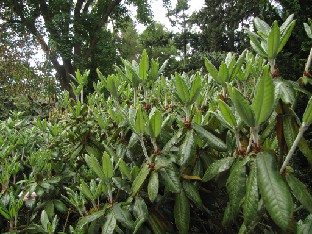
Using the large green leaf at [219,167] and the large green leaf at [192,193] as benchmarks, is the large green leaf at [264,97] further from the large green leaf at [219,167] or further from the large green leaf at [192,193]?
the large green leaf at [192,193]

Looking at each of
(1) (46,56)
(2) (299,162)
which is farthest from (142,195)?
(1) (46,56)

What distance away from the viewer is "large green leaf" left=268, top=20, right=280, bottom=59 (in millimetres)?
992

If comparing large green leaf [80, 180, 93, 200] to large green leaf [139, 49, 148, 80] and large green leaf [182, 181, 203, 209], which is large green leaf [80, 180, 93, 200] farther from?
large green leaf [139, 49, 148, 80]

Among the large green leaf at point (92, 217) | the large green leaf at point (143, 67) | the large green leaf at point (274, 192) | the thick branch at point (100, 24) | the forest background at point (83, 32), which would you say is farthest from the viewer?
the thick branch at point (100, 24)

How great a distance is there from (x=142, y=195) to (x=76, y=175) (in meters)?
0.57

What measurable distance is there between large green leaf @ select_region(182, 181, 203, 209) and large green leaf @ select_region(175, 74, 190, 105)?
32cm

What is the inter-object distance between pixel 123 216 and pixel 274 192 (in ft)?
1.85

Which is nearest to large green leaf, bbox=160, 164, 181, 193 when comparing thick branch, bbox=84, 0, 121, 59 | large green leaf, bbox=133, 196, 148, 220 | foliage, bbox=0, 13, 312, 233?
foliage, bbox=0, 13, 312, 233

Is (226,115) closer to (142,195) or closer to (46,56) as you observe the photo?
(142,195)

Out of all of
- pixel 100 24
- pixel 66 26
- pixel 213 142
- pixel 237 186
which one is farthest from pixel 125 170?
pixel 100 24

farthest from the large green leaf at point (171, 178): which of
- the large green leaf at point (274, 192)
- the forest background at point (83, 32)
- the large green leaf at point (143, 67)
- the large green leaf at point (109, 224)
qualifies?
the forest background at point (83, 32)

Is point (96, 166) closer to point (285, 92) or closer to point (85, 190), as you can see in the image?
point (85, 190)

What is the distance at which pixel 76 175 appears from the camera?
5.61 feet

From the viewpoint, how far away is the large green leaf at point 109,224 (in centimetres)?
114
